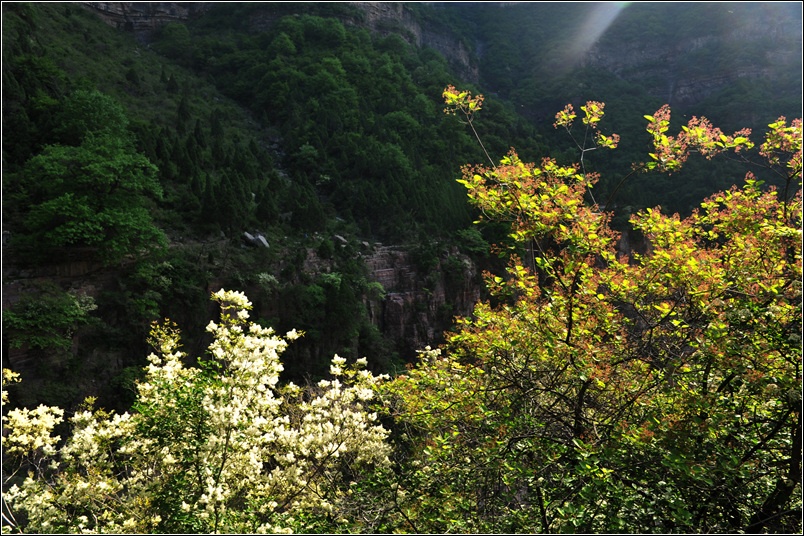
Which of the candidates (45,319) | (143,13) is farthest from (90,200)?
(143,13)

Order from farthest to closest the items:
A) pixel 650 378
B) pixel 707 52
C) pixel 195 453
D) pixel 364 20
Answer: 1. pixel 707 52
2. pixel 364 20
3. pixel 650 378
4. pixel 195 453

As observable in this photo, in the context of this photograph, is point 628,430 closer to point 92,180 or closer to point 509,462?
point 509,462

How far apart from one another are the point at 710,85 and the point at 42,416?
240 ft

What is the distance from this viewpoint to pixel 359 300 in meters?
22.4

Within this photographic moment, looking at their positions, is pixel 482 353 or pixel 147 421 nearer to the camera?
pixel 147 421

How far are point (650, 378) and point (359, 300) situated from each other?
A: 703 inches

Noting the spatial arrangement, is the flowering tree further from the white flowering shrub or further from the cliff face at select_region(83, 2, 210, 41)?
the cliff face at select_region(83, 2, 210, 41)

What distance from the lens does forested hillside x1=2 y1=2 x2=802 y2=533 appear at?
4363mm

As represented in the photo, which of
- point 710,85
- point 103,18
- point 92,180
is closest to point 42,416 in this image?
point 92,180

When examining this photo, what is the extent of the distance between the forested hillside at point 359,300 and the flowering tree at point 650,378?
0.15ft

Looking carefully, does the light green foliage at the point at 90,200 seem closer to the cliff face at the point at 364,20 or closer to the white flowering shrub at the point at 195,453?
the white flowering shrub at the point at 195,453

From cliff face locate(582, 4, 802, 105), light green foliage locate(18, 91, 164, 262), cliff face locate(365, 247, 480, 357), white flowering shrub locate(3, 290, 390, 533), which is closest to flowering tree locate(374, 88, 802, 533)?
white flowering shrub locate(3, 290, 390, 533)

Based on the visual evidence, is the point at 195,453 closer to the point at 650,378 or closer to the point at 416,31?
the point at 650,378

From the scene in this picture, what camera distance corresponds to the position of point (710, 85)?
193 ft
